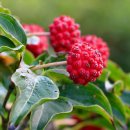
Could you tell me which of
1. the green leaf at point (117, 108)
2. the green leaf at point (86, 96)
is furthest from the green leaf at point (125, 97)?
the green leaf at point (86, 96)

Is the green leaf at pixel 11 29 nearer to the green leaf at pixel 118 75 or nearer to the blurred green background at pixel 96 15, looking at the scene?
the green leaf at pixel 118 75

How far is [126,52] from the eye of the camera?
19.1 ft

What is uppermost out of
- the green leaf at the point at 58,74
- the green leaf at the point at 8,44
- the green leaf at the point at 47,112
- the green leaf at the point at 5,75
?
the green leaf at the point at 8,44

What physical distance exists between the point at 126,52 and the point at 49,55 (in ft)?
15.1

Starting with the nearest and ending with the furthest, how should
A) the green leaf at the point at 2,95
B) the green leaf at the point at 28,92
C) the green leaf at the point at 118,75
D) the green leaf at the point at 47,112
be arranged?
the green leaf at the point at 28,92
the green leaf at the point at 47,112
the green leaf at the point at 2,95
the green leaf at the point at 118,75

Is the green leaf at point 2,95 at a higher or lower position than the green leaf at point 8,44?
lower

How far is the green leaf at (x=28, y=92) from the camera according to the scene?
3.04 ft

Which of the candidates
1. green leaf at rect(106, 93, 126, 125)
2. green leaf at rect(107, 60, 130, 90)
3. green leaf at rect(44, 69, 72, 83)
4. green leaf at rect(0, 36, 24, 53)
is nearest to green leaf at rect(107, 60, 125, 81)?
green leaf at rect(107, 60, 130, 90)

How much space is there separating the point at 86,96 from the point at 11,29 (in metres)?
0.26

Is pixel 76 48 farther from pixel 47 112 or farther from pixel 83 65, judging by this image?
pixel 47 112

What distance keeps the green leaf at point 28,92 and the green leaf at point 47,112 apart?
0.08 metres

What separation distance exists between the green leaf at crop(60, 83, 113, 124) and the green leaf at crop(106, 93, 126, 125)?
0.31 ft

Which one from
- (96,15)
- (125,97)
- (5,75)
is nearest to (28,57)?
(5,75)

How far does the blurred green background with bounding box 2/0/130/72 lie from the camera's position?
5.80 meters
